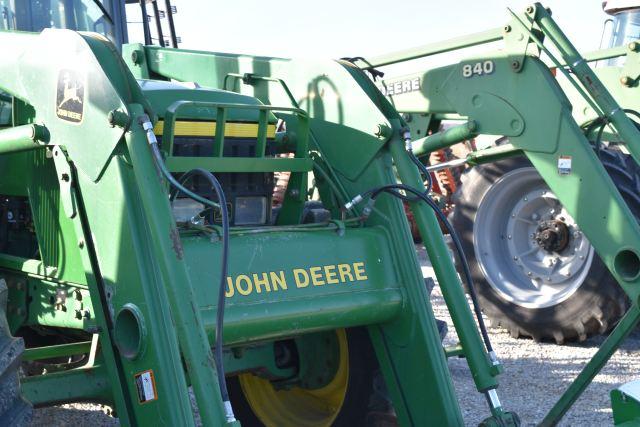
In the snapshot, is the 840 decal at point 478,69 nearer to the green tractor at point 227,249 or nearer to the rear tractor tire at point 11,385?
the green tractor at point 227,249

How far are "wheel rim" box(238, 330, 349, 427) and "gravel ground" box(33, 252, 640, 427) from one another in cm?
103

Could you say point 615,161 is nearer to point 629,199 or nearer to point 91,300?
point 629,199

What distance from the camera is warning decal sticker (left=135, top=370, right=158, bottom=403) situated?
307 cm

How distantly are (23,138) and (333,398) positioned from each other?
1.69 m

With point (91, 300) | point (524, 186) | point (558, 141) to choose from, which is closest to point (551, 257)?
point (524, 186)

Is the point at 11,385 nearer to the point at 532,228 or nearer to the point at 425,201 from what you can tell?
the point at 425,201

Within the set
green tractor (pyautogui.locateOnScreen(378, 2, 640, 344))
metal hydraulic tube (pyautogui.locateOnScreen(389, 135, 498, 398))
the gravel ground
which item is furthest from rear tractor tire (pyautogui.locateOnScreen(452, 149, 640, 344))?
metal hydraulic tube (pyautogui.locateOnScreen(389, 135, 498, 398))

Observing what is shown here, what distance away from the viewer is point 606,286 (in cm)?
621

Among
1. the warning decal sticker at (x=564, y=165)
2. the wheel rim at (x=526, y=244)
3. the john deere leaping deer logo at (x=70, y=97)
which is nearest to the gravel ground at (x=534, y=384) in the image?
the wheel rim at (x=526, y=244)

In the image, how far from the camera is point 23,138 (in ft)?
11.1

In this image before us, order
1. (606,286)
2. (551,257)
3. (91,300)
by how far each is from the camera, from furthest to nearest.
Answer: (551,257) → (606,286) → (91,300)

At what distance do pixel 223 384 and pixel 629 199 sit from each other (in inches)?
160

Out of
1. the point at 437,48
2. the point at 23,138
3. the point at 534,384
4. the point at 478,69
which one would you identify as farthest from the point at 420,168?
the point at 437,48

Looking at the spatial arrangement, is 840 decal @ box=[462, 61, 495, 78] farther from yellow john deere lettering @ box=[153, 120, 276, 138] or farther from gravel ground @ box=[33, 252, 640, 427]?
yellow john deere lettering @ box=[153, 120, 276, 138]
